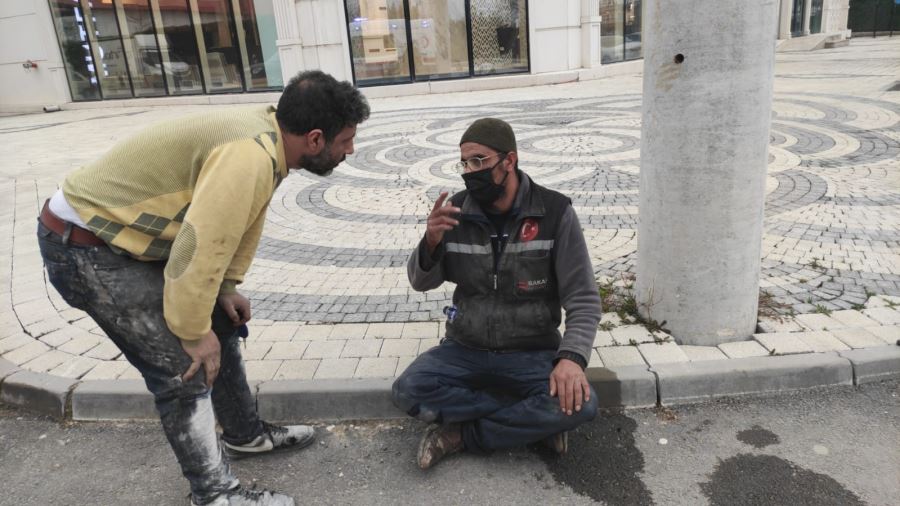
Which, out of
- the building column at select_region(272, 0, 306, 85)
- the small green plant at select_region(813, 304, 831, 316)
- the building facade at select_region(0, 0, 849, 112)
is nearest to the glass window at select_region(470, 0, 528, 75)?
the building facade at select_region(0, 0, 849, 112)

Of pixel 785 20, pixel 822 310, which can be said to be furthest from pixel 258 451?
pixel 785 20

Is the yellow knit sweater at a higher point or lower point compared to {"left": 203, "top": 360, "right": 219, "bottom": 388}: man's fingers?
higher

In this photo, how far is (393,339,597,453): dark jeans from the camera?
9.77ft

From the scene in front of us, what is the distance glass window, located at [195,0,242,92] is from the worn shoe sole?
59.6ft

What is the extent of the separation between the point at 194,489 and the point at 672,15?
323 centimetres

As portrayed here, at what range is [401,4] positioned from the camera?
57.8 feet

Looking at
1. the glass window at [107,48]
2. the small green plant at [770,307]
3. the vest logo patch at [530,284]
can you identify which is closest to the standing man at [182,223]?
the vest logo patch at [530,284]

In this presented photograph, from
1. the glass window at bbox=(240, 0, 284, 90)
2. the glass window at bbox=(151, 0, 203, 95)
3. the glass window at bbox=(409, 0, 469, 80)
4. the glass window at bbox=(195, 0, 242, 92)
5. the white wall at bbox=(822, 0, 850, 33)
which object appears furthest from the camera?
the white wall at bbox=(822, 0, 850, 33)

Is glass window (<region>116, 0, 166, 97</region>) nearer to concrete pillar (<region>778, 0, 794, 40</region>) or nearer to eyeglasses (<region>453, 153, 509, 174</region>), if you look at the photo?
eyeglasses (<region>453, 153, 509, 174</region>)

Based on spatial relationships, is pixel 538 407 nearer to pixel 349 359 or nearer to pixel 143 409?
pixel 349 359

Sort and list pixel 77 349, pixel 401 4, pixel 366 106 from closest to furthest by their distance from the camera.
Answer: pixel 366 106
pixel 77 349
pixel 401 4

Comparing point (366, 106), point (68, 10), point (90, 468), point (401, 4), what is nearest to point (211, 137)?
point (366, 106)

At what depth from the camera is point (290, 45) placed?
17953mm

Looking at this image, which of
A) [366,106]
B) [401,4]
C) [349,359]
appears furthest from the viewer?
[401,4]
